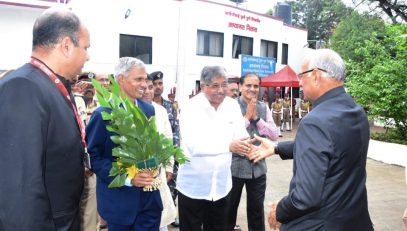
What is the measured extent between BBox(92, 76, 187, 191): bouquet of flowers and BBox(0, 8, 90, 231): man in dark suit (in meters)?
0.54

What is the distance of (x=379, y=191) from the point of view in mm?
7055

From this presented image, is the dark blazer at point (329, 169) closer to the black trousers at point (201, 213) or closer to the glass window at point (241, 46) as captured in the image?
the black trousers at point (201, 213)

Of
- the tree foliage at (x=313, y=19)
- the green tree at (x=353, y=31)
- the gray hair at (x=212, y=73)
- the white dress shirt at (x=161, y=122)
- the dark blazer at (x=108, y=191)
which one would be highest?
the tree foliage at (x=313, y=19)

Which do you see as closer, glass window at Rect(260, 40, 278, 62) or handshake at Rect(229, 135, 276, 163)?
handshake at Rect(229, 135, 276, 163)

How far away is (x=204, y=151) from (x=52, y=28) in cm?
207

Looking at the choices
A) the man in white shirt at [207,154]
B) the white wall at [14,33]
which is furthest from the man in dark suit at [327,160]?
the white wall at [14,33]

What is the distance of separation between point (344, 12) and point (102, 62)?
57.1 feet

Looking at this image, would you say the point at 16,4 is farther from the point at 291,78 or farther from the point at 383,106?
the point at 383,106

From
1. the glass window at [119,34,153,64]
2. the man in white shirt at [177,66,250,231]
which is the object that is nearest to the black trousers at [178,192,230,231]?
the man in white shirt at [177,66,250,231]

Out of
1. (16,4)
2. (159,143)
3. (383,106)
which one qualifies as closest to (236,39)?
(16,4)

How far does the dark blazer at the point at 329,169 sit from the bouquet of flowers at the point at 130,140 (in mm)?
904

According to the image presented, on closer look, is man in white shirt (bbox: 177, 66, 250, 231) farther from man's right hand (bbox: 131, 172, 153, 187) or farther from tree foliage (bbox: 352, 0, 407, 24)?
tree foliage (bbox: 352, 0, 407, 24)

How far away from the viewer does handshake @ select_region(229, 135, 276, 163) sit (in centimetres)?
333

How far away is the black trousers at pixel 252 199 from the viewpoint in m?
4.23
